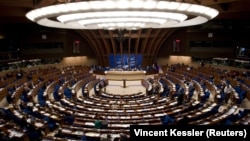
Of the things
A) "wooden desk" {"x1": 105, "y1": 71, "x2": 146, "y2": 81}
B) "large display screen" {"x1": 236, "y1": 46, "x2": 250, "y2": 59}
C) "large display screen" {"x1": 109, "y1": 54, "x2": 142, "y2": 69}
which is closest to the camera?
"large display screen" {"x1": 236, "y1": 46, "x2": 250, "y2": 59}

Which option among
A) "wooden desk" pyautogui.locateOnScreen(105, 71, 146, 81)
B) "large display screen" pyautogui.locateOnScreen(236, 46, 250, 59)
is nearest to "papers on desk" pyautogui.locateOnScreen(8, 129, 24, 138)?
"wooden desk" pyautogui.locateOnScreen(105, 71, 146, 81)

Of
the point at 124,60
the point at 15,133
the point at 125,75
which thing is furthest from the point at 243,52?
the point at 15,133

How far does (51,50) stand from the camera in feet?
107

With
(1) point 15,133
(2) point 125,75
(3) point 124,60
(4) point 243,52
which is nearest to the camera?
(1) point 15,133

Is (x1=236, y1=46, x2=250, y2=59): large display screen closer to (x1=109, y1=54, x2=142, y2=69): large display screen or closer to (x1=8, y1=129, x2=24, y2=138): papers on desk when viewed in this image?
(x1=109, y1=54, x2=142, y2=69): large display screen

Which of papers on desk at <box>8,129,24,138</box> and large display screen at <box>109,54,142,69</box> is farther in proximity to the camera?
large display screen at <box>109,54,142,69</box>

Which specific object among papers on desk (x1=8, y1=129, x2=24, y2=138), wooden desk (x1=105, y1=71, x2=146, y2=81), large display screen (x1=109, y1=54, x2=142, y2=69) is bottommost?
papers on desk (x1=8, y1=129, x2=24, y2=138)

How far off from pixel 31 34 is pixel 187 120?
2545 cm

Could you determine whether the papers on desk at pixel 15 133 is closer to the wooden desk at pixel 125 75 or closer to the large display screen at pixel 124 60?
the wooden desk at pixel 125 75

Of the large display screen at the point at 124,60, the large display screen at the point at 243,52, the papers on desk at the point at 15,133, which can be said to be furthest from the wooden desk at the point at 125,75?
the papers on desk at the point at 15,133

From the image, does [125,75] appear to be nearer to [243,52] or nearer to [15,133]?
A: [243,52]

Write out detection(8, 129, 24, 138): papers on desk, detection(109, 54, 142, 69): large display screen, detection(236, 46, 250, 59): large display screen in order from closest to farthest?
detection(8, 129, 24, 138): papers on desk
detection(236, 46, 250, 59): large display screen
detection(109, 54, 142, 69): large display screen

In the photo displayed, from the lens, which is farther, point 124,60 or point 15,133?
point 124,60

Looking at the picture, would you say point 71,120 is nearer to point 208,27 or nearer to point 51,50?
point 51,50
